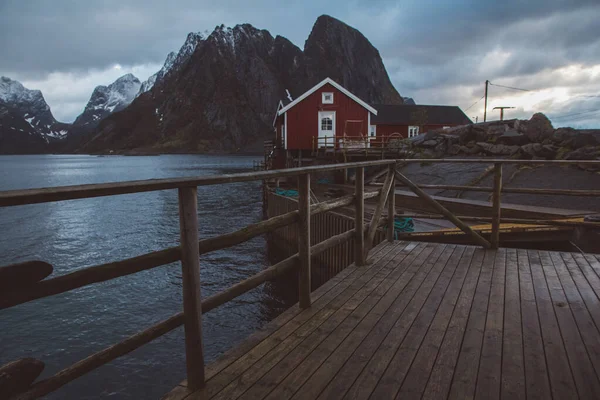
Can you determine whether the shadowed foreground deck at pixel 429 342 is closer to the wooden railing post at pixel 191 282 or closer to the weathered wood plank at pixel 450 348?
the weathered wood plank at pixel 450 348

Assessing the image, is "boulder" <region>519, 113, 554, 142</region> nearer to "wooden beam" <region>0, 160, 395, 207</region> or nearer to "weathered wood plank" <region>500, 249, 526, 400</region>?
"weathered wood plank" <region>500, 249, 526, 400</region>

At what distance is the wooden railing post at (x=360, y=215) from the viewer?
5.17 m

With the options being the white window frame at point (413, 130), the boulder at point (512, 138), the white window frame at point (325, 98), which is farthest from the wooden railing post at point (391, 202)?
the white window frame at point (413, 130)

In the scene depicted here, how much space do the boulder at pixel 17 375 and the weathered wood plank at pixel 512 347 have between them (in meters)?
A: 2.65

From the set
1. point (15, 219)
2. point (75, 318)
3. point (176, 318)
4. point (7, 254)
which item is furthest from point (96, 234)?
point (176, 318)

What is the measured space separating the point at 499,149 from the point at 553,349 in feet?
64.9

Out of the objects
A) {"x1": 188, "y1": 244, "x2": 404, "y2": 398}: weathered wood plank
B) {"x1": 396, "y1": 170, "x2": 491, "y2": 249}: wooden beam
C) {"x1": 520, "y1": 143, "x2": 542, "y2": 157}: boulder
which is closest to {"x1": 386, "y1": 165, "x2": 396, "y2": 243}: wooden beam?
{"x1": 396, "y1": 170, "x2": 491, "y2": 249}: wooden beam

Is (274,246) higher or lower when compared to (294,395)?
lower

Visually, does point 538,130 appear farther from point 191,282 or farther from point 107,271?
point 107,271

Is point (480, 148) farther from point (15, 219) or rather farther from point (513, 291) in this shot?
point (15, 219)

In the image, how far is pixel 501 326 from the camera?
3.50 m

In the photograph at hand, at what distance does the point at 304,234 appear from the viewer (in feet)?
12.7

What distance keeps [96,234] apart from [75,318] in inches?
460

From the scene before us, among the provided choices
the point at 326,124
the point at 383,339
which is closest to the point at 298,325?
the point at 383,339
